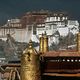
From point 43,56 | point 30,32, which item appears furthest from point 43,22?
point 43,56

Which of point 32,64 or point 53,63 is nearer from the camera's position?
point 32,64

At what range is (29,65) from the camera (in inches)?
157

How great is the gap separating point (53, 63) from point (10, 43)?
332 feet

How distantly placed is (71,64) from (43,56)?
0.30 meters

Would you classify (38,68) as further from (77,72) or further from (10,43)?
(10,43)

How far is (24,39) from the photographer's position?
323ft

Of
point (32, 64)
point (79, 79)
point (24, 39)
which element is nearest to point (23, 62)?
point (32, 64)

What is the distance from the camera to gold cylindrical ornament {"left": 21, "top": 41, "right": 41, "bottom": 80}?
399 centimetres

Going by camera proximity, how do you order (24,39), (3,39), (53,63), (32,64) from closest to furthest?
1. (32,64)
2. (53,63)
3. (24,39)
4. (3,39)

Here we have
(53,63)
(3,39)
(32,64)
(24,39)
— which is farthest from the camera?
(3,39)

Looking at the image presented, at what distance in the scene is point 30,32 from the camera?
331ft

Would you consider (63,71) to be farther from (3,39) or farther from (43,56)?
(3,39)

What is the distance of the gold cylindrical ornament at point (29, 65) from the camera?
3.99 meters

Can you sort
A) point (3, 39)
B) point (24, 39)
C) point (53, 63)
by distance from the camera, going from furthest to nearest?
point (3, 39) < point (24, 39) < point (53, 63)
